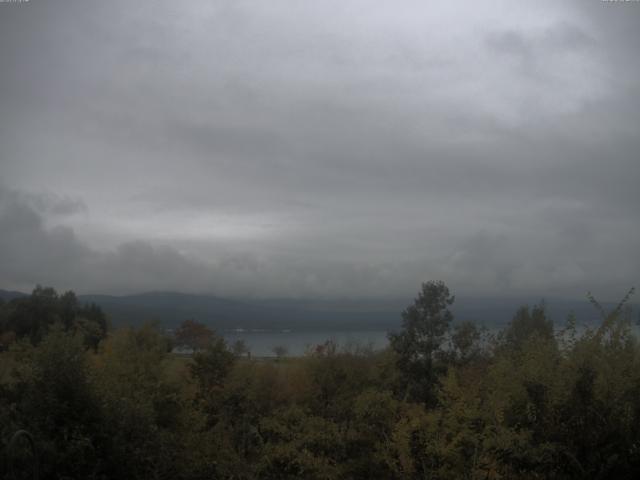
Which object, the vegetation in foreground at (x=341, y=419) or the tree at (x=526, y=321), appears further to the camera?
the tree at (x=526, y=321)

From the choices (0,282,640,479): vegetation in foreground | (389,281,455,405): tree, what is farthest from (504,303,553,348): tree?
(0,282,640,479): vegetation in foreground

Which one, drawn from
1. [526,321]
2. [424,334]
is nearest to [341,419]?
[424,334]

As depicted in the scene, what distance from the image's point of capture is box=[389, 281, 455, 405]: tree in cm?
2975

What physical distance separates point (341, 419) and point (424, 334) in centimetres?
1303

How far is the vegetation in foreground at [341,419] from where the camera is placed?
1149cm

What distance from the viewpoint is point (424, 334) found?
30.1 meters

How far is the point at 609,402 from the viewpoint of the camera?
40.4ft

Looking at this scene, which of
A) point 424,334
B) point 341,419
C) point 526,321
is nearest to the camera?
point 341,419

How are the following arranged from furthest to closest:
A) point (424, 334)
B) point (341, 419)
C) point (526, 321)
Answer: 1. point (526, 321)
2. point (424, 334)
3. point (341, 419)

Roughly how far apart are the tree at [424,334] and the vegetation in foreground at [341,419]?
5.57 meters

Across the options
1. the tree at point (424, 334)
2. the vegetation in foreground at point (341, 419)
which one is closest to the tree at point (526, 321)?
the tree at point (424, 334)

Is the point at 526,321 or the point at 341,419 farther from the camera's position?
the point at 526,321

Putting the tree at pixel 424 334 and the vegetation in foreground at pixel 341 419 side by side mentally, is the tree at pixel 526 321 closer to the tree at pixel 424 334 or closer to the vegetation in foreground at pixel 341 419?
the tree at pixel 424 334

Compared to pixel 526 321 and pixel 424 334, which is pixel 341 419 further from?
pixel 526 321
